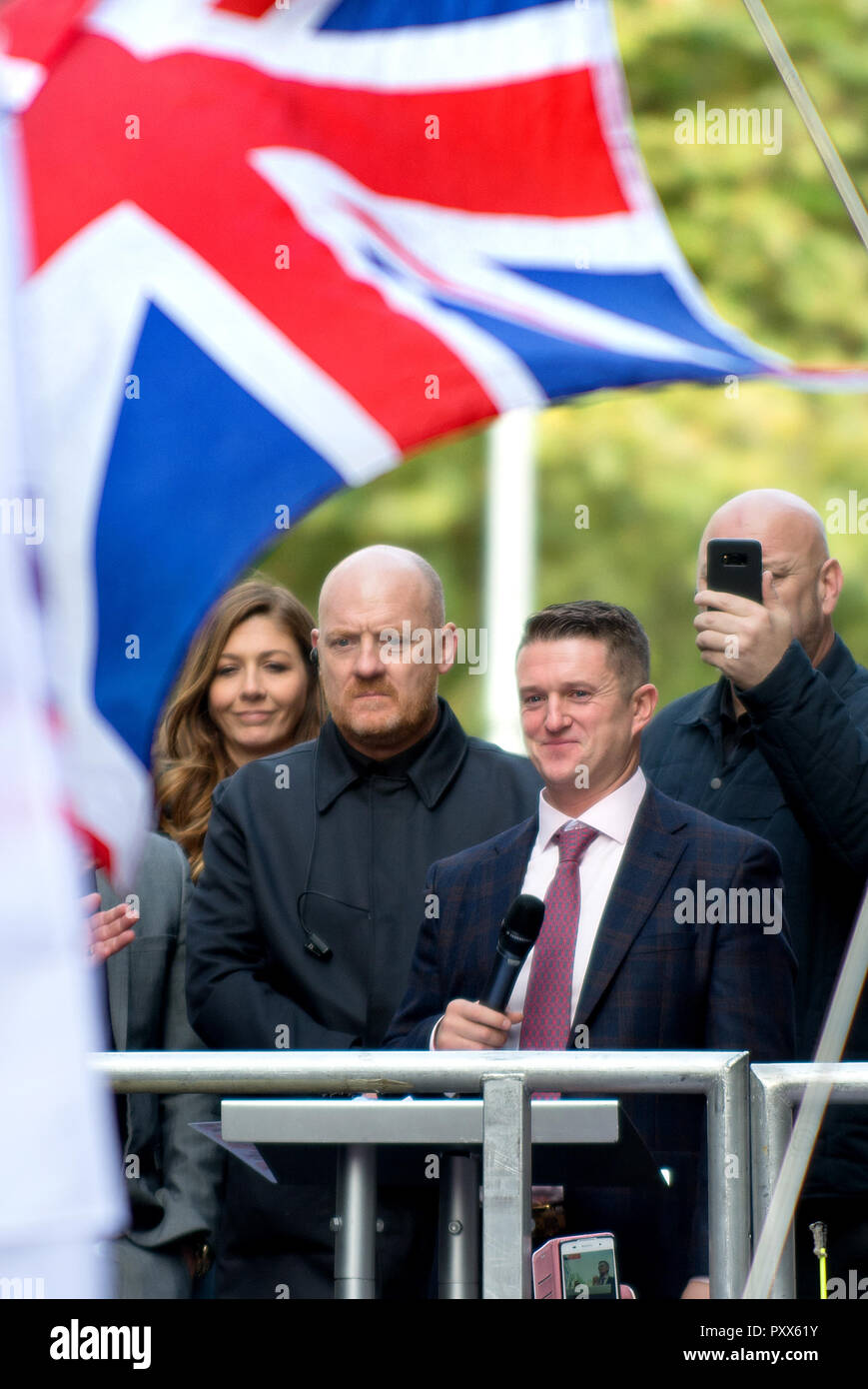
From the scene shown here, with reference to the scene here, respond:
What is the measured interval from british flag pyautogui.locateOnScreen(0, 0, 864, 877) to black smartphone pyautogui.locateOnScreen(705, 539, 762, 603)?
0.63 meters

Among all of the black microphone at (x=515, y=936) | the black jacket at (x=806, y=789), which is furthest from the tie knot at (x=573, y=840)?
the black microphone at (x=515, y=936)

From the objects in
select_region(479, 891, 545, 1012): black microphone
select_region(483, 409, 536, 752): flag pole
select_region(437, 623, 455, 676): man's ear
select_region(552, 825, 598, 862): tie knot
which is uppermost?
Answer: select_region(483, 409, 536, 752): flag pole

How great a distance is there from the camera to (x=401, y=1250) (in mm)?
3482

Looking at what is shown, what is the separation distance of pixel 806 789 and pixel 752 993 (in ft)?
1.12

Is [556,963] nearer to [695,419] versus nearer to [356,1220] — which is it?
[356,1220]

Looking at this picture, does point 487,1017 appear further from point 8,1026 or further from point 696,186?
point 696,186

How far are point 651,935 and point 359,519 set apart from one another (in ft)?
25.0

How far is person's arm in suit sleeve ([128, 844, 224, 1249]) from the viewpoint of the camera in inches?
153

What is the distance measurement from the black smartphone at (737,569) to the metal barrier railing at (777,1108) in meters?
1.34

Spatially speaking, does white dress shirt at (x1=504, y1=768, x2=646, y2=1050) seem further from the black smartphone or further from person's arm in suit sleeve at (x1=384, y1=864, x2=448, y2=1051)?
the black smartphone

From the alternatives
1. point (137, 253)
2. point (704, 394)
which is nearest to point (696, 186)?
point (704, 394)

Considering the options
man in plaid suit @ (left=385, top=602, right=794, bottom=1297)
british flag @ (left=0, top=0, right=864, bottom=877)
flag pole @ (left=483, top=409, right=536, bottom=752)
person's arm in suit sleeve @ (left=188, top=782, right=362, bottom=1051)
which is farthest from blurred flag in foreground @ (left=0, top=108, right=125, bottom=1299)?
flag pole @ (left=483, top=409, right=536, bottom=752)

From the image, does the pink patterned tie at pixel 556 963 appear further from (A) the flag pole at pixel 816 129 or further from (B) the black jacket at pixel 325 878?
(A) the flag pole at pixel 816 129


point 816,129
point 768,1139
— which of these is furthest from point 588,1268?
point 816,129
